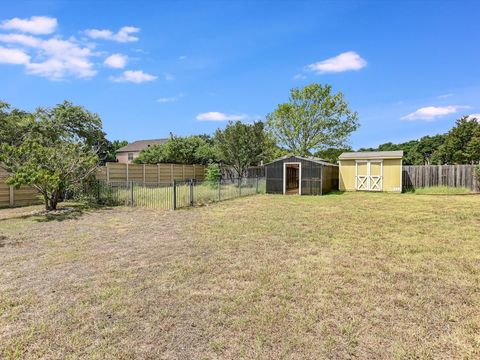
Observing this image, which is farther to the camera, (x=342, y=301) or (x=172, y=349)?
(x=342, y=301)

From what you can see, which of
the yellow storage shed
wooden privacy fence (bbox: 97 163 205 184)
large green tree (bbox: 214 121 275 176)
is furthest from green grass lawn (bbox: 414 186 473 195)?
wooden privacy fence (bbox: 97 163 205 184)

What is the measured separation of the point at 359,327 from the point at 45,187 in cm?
1085

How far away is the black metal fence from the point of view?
1100 centimetres

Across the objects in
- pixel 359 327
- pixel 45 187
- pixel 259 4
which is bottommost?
pixel 359 327

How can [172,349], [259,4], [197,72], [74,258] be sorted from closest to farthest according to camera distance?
[172,349] < [74,258] < [259,4] < [197,72]

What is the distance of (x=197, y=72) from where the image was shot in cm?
1305

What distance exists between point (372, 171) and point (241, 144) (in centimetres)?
986

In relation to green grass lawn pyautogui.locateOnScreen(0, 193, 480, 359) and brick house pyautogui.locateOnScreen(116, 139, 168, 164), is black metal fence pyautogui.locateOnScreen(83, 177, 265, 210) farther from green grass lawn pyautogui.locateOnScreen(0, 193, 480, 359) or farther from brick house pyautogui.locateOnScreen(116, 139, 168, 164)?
brick house pyautogui.locateOnScreen(116, 139, 168, 164)

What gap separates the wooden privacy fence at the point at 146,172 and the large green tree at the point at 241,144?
291 cm

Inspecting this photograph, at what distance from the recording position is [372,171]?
58.3ft

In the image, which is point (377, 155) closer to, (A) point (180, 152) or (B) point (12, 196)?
(A) point (180, 152)

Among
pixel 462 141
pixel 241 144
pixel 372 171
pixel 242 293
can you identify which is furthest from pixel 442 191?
pixel 462 141

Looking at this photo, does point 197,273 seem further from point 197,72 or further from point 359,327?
point 197,72

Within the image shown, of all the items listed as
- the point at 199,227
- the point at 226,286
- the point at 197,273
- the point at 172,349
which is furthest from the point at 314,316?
the point at 199,227
